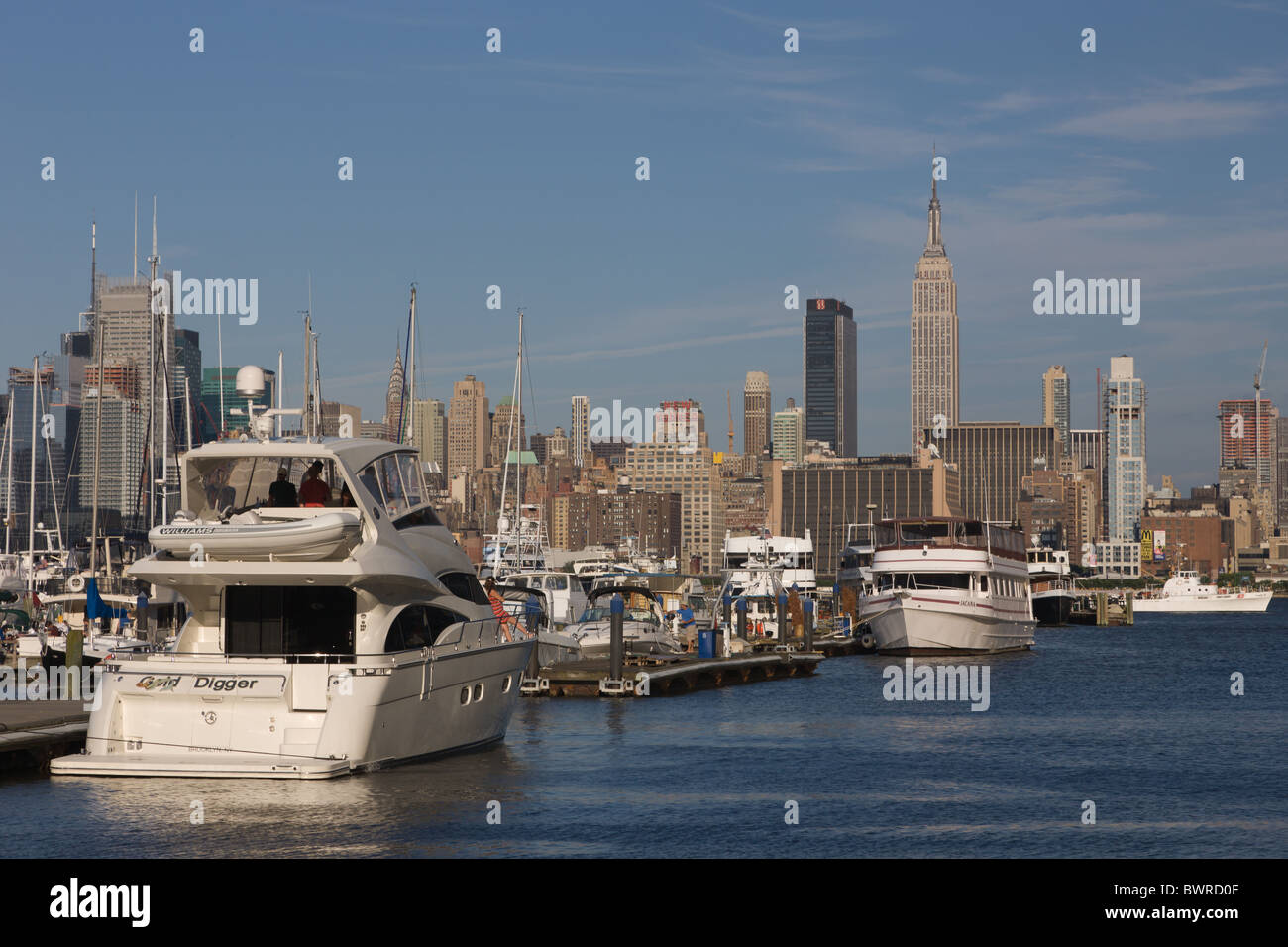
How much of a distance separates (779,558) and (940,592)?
4231 centimetres

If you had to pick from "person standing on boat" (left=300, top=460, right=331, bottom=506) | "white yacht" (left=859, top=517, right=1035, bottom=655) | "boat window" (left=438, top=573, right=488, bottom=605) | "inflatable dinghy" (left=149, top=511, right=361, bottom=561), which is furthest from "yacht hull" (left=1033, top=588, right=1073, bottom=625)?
"inflatable dinghy" (left=149, top=511, right=361, bottom=561)

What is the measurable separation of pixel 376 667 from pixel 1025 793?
473 inches

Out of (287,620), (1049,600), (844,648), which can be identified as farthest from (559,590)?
(1049,600)

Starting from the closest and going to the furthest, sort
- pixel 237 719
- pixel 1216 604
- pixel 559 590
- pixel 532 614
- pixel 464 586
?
pixel 237 719, pixel 464 586, pixel 532 614, pixel 559 590, pixel 1216 604

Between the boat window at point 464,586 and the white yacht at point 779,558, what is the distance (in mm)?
63897

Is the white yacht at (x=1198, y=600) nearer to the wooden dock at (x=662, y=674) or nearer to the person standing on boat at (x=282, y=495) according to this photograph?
the wooden dock at (x=662, y=674)

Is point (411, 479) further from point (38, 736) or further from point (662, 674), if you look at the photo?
point (662, 674)

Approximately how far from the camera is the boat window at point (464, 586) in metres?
28.7

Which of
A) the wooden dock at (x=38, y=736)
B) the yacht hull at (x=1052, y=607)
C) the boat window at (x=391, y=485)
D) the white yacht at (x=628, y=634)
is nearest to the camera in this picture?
the boat window at (x=391, y=485)

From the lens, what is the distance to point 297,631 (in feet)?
85.9

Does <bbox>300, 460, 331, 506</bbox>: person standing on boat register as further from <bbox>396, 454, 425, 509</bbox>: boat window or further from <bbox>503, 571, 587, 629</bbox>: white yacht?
<bbox>503, 571, 587, 629</bbox>: white yacht

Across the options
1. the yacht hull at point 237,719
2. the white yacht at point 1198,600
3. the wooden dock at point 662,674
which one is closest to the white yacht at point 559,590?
the wooden dock at point 662,674

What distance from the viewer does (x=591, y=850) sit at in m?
21.8

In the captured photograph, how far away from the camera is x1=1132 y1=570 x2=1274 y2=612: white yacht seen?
178000 millimetres
